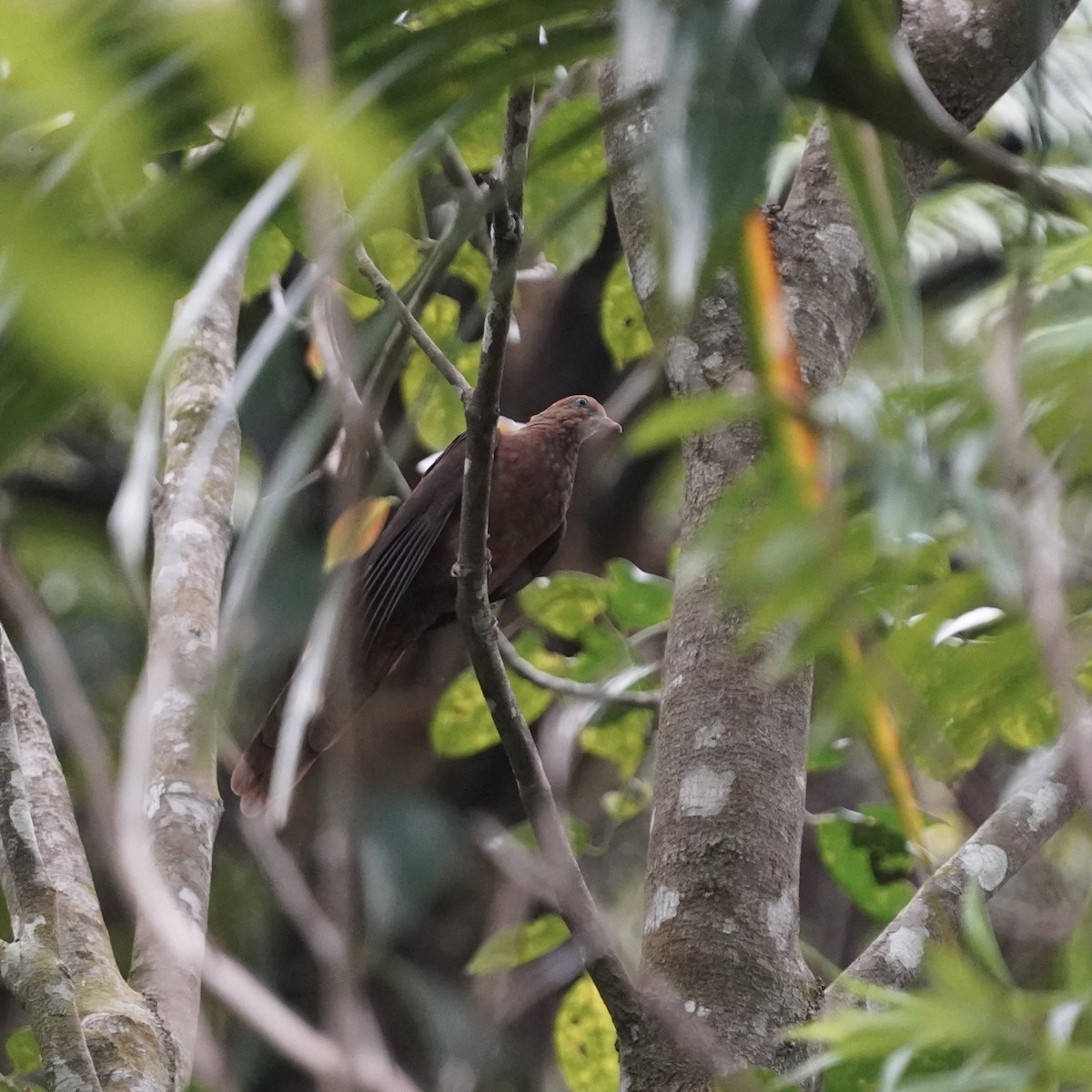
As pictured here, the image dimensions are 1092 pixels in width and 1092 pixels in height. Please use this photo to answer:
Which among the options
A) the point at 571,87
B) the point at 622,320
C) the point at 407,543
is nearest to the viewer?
the point at 571,87

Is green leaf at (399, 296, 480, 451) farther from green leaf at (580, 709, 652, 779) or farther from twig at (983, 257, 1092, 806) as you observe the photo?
twig at (983, 257, 1092, 806)

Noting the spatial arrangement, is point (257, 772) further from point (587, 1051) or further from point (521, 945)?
point (587, 1051)

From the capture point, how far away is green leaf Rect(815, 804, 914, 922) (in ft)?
7.07

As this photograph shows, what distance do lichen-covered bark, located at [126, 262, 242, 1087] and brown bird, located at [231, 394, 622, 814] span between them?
0.63 m

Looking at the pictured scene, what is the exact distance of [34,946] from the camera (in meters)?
1.32

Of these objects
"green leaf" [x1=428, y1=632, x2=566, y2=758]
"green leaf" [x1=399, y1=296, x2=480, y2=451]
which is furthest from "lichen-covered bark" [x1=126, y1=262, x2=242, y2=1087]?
"green leaf" [x1=428, y1=632, x2=566, y2=758]

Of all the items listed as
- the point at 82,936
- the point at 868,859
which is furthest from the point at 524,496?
the point at 82,936

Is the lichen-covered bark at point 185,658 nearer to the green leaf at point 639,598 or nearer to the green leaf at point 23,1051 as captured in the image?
the green leaf at point 23,1051

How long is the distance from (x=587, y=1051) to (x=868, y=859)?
57cm

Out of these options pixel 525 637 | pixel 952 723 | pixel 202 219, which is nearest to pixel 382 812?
pixel 525 637

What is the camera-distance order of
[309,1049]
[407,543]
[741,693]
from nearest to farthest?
[309,1049] → [741,693] → [407,543]

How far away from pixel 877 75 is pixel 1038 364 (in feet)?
0.64

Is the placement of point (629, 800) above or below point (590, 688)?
below

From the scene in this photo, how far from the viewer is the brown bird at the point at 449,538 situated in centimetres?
275
